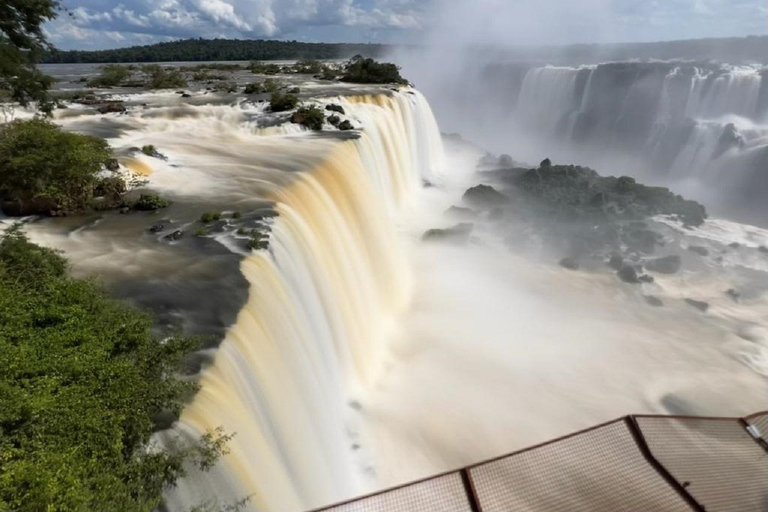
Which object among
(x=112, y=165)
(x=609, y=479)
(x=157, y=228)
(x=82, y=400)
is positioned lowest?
(x=157, y=228)

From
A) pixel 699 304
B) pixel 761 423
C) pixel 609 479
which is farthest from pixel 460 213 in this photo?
pixel 609 479

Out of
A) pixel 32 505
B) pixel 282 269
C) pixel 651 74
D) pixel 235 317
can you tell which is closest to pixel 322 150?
pixel 282 269

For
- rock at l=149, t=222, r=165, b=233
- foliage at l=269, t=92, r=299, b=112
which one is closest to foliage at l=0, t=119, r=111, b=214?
rock at l=149, t=222, r=165, b=233

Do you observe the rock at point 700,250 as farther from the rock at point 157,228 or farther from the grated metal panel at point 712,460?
the rock at point 157,228

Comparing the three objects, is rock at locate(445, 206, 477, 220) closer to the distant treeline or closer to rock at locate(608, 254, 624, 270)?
rock at locate(608, 254, 624, 270)

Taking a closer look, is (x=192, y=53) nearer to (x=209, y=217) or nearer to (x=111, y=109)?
(x=111, y=109)

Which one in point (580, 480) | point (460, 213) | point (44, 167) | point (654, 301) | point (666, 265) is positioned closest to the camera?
point (580, 480)
